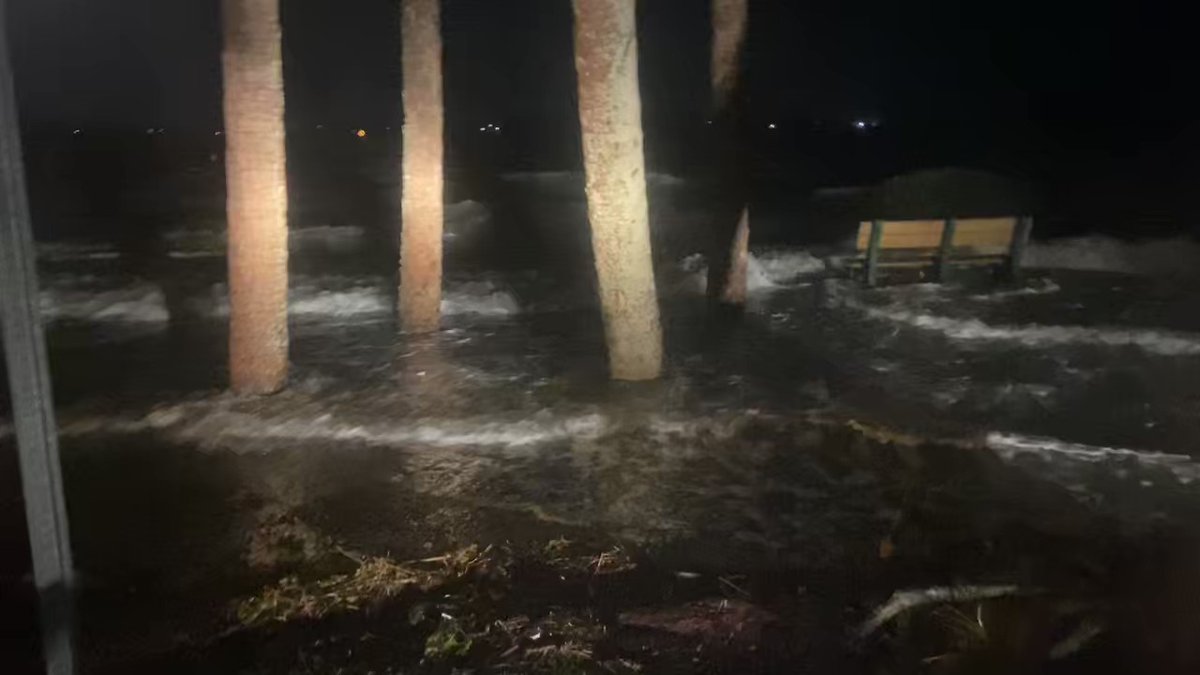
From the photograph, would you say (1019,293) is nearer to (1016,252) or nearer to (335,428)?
(1016,252)

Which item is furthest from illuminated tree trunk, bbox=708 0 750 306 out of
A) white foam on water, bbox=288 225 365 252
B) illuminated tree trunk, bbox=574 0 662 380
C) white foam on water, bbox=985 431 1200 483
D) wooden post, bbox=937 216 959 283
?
white foam on water, bbox=288 225 365 252

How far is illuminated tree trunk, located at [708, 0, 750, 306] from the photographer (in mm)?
10906

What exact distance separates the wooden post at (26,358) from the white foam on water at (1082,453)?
698 centimetres

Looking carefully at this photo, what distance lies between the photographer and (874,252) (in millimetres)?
15227

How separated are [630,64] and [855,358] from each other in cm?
503

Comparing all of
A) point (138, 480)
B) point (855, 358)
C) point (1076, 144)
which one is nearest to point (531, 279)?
point (855, 358)

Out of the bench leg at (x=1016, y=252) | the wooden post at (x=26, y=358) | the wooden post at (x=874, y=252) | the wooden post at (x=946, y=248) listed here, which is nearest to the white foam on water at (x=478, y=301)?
the wooden post at (x=874, y=252)

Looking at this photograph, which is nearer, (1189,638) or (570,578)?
(1189,638)

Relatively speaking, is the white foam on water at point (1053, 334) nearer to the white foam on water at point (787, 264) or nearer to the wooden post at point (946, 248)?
the wooden post at point (946, 248)

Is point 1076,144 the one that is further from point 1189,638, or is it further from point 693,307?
point 1189,638

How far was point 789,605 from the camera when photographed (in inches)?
203

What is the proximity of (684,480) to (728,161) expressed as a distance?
5.25 m

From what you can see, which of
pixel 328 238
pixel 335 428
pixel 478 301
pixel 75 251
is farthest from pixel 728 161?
pixel 75 251

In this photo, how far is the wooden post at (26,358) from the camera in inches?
112
